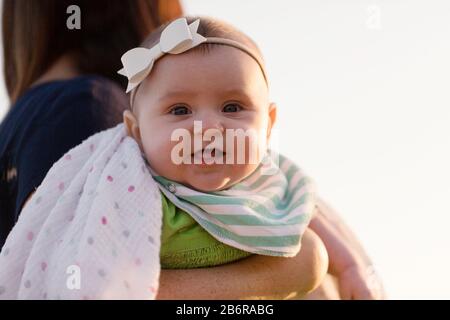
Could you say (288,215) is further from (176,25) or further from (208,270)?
(176,25)

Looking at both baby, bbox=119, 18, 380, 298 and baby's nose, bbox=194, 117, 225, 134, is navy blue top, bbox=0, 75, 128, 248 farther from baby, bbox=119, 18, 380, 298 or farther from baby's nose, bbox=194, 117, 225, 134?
baby's nose, bbox=194, 117, 225, 134

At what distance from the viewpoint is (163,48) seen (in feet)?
4.94

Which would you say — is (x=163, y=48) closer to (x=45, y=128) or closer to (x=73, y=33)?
(x=45, y=128)

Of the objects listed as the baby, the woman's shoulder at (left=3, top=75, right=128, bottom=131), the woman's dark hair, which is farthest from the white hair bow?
the woman's dark hair

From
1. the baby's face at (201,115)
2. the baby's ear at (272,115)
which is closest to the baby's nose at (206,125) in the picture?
the baby's face at (201,115)

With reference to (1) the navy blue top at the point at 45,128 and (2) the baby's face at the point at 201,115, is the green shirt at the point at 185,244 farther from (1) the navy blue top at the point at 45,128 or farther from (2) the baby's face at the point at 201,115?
(1) the navy blue top at the point at 45,128

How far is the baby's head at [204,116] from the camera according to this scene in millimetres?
1456

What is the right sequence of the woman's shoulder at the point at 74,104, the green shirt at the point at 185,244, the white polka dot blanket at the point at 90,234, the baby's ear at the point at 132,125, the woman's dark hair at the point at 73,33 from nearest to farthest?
1. the white polka dot blanket at the point at 90,234
2. the green shirt at the point at 185,244
3. the baby's ear at the point at 132,125
4. the woman's shoulder at the point at 74,104
5. the woman's dark hair at the point at 73,33

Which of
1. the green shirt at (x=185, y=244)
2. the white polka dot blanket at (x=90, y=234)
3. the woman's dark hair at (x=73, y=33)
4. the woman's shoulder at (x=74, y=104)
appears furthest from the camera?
the woman's dark hair at (x=73, y=33)

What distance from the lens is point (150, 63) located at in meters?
1.52

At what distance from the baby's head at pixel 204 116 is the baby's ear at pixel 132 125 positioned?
6 centimetres

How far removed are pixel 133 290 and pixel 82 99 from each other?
673 mm
